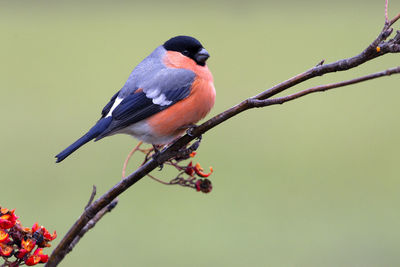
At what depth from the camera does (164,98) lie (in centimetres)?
179

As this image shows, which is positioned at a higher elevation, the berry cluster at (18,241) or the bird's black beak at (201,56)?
the bird's black beak at (201,56)

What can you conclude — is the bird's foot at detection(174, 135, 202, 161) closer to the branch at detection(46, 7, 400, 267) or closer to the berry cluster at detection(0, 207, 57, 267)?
the branch at detection(46, 7, 400, 267)

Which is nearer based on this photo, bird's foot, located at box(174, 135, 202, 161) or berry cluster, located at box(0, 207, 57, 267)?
berry cluster, located at box(0, 207, 57, 267)

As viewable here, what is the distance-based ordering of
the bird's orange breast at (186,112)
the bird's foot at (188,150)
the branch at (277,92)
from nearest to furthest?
the branch at (277,92)
the bird's foot at (188,150)
the bird's orange breast at (186,112)

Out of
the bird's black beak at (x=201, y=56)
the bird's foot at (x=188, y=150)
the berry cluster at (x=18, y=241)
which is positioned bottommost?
the berry cluster at (x=18, y=241)

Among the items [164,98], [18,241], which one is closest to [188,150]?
[18,241]

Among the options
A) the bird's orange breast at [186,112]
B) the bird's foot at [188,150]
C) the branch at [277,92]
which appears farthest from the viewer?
the bird's orange breast at [186,112]

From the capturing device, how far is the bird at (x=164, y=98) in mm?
1709

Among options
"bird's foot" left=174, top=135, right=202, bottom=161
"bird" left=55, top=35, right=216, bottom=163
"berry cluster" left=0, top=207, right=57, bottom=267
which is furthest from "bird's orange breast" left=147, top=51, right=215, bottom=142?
"berry cluster" left=0, top=207, right=57, bottom=267

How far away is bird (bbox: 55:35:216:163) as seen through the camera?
171 centimetres

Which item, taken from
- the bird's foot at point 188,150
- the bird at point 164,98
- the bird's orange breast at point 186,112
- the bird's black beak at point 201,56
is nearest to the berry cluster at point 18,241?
the bird's foot at point 188,150

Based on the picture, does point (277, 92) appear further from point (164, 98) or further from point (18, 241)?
point (164, 98)

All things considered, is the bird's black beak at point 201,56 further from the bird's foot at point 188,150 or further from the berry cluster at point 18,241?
the berry cluster at point 18,241

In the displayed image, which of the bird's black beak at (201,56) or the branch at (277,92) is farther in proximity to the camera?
the bird's black beak at (201,56)
